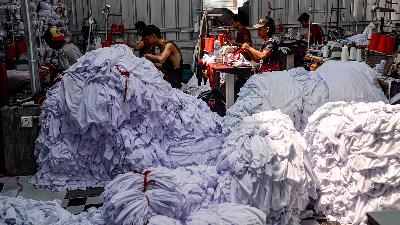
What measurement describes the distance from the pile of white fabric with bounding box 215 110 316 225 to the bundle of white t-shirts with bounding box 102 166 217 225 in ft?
1.07

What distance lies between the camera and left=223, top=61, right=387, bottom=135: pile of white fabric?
541 cm

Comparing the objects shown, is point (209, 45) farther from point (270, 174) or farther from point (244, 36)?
point (270, 174)

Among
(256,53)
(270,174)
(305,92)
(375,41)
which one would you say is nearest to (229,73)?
(256,53)

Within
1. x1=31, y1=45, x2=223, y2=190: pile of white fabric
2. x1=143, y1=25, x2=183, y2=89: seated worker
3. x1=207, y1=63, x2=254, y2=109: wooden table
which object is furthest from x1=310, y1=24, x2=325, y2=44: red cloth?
x1=31, y1=45, x2=223, y2=190: pile of white fabric

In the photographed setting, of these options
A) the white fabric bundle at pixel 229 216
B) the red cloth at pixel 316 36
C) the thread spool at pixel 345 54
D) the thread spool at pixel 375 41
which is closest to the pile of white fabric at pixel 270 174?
the white fabric bundle at pixel 229 216

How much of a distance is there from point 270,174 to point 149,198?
1076mm

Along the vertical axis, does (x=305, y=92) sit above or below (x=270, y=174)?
above

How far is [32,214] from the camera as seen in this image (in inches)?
147

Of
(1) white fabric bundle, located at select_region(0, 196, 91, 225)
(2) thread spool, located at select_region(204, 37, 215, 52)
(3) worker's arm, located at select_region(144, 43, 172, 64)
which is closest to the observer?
(1) white fabric bundle, located at select_region(0, 196, 91, 225)

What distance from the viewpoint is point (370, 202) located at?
13.1 feet

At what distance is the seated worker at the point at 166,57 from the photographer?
788 cm

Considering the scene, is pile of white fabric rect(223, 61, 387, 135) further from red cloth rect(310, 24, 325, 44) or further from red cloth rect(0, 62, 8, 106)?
red cloth rect(310, 24, 325, 44)

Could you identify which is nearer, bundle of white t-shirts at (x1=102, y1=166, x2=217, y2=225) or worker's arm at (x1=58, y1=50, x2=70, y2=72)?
bundle of white t-shirts at (x1=102, y1=166, x2=217, y2=225)

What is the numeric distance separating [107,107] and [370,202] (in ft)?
9.72
